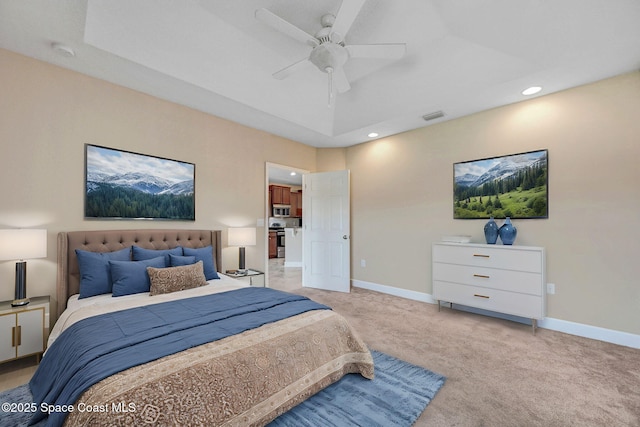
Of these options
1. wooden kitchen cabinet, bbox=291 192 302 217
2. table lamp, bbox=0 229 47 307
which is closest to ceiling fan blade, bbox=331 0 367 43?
table lamp, bbox=0 229 47 307

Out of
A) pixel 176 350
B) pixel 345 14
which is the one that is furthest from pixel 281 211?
pixel 176 350

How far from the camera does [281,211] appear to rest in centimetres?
918

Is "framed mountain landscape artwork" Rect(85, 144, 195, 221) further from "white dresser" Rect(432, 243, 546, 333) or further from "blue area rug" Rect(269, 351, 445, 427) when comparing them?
"white dresser" Rect(432, 243, 546, 333)

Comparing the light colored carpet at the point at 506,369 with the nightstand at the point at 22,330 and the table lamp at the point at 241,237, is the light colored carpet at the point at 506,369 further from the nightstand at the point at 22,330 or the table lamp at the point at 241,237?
the table lamp at the point at 241,237

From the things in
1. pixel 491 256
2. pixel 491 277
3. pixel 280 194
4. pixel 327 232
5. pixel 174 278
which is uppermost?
pixel 280 194

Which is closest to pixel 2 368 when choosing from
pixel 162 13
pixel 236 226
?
pixel 236 226

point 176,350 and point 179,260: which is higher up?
point 179,260

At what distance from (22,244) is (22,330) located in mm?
675

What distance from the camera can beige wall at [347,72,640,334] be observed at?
2721 mm

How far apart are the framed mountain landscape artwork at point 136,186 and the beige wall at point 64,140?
0.08 m

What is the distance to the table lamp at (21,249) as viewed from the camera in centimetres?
216

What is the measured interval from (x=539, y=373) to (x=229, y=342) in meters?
2.42

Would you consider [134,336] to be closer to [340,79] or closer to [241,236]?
[241,236]

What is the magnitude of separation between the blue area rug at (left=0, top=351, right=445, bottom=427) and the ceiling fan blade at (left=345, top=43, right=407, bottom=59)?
8.50 feet
